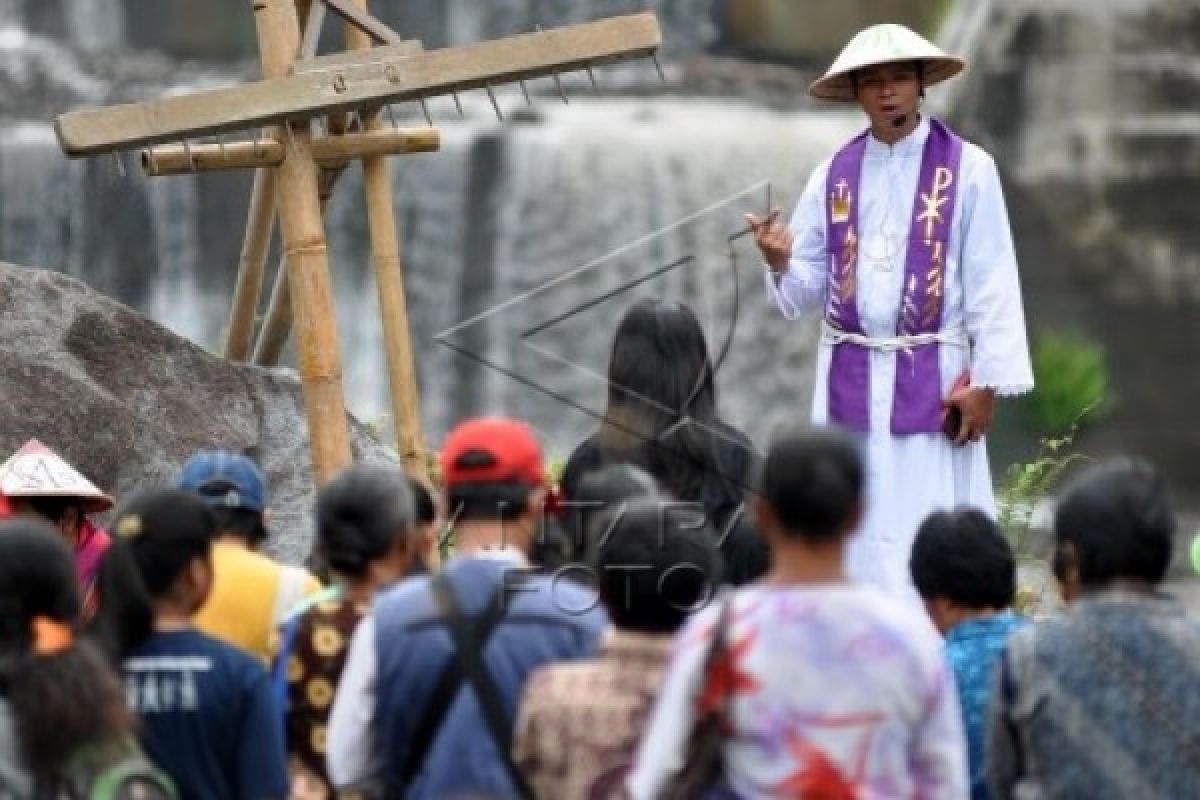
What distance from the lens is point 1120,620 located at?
17.8 feet

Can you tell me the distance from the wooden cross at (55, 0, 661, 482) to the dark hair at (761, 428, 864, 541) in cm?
332

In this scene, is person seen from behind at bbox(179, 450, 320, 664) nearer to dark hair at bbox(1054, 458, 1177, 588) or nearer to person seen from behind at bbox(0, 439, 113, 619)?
person seen from behind at bbox(0, 439, 113, 619)

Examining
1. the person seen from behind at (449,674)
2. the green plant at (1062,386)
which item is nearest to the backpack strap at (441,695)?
the person seen from behind at (449,674)

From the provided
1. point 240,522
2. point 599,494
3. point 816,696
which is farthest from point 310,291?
point 816,696

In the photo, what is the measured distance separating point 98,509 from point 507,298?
311 inches

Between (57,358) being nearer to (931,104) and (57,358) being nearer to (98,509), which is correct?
(98,509)

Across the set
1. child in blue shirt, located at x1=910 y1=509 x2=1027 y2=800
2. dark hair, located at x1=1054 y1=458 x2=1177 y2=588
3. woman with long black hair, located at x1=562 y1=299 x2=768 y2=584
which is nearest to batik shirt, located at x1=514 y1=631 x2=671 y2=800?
dark hair, located at x1=1054 y1=458 x2=1177 y2=588

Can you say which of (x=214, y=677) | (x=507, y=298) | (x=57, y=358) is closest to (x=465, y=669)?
(x=214, y=677)

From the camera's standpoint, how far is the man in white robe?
25.6 feet

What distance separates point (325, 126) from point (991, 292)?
2.06 meters

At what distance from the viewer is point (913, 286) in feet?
25.8

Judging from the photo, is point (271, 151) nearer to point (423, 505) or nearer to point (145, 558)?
point (423, 505)

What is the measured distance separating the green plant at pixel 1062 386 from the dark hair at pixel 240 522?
8.77 meters

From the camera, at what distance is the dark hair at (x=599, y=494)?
596 cm
